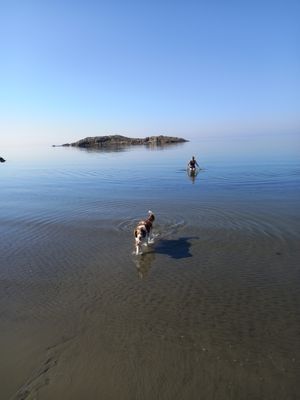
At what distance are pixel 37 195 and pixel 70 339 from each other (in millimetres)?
19258

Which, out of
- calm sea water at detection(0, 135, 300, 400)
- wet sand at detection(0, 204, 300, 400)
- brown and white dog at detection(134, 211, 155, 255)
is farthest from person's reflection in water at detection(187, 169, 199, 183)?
brown and white dog at detection(134, 211, 155, 255)

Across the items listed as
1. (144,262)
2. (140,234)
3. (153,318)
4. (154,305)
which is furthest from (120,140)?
(153,318)

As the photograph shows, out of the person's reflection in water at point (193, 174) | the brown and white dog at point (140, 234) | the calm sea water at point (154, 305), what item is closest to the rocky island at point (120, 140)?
the person's reflection in water at point (193, 174)

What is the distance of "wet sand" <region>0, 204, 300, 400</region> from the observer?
6.55m

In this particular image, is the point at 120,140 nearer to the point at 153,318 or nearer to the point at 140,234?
the point at 140,234

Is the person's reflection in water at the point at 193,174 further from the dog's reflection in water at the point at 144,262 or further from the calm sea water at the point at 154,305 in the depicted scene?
the dog's reflection in water at the point at 144,262

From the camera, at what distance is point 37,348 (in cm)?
761

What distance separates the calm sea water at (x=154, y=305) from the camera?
21.7ft

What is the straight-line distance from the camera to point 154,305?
30.5ft

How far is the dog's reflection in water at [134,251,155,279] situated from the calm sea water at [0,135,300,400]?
0.20ft

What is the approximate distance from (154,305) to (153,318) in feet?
2.14

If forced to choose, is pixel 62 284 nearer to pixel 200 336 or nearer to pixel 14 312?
pixel 14 312

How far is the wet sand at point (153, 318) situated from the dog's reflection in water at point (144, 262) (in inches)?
1.3

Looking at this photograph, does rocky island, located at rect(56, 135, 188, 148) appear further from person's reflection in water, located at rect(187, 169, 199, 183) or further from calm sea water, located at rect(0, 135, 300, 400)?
calm sea water, located at rect(0, 135, 300, 400)
